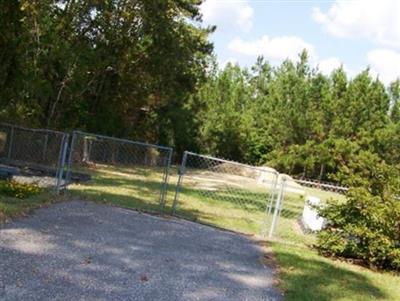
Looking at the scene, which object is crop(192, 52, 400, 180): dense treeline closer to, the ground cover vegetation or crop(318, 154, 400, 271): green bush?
the ground cover vegetation

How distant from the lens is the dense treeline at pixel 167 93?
19.8 m

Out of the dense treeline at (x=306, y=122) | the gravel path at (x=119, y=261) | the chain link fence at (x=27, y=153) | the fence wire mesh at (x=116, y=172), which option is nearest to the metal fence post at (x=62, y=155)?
the fence wire mesh at (x=116, y=172)

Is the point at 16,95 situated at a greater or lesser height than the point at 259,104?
lesser

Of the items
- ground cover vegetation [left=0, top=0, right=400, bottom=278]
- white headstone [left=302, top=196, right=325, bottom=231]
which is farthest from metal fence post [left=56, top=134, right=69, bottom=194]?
white headstone [left=302, top=196, right=325, bottom=231]

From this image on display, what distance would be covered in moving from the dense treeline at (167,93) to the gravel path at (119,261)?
365cm

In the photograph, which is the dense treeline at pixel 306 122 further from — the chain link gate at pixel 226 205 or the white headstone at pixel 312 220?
the white headstone at pixel 312 220

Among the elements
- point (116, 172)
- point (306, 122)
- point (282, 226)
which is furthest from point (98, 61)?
point (306, 122)

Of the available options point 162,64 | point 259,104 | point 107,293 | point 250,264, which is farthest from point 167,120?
point 107,293

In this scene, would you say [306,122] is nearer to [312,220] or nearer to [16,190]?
[312,220]

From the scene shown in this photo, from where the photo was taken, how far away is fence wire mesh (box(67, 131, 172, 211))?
13.3m

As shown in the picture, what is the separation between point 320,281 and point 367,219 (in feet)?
8.35

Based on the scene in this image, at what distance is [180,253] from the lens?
8820 mm

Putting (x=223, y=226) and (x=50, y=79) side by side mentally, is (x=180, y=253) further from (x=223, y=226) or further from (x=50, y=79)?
(x=50, y=79)

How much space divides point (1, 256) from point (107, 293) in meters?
1.56
